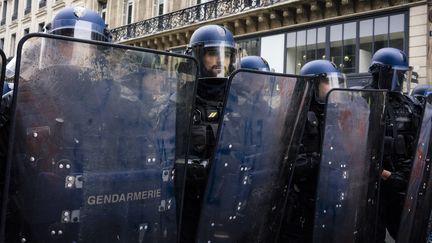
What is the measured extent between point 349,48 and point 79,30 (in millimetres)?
9531

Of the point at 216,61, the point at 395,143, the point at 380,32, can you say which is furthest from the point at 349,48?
the point at 216,61

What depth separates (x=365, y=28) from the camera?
10898mm

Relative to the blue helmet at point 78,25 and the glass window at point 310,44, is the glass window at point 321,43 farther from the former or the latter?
the blue helmet at point 78,25

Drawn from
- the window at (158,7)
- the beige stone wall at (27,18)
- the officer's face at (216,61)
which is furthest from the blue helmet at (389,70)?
the beige stone wall at (27,18)

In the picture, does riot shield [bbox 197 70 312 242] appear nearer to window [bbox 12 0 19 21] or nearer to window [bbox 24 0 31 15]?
window [bbox 24 0 31 15]

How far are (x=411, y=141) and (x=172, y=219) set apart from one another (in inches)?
88.2

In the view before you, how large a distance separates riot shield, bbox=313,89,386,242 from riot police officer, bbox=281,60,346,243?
0.50ft

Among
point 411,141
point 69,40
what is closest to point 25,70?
point 69,40

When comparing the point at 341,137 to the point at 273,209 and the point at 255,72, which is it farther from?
the point at 255,72

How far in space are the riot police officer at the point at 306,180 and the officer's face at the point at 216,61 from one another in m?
0.58

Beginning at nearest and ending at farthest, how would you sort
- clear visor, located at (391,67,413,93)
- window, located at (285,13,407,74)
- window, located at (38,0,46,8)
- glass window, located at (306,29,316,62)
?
clear visor, located at (391,67,413,93) < window, located at (285,13,407,74) < glass window, located at (306,29,316,62) < window, located at (38,0,46,8)

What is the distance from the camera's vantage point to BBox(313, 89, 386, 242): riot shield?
248 cm

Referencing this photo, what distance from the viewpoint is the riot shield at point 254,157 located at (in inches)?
81.4

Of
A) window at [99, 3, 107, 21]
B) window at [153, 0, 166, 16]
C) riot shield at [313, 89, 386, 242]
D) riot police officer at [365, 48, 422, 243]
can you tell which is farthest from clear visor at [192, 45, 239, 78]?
window at [99, 3, 107, 21]
